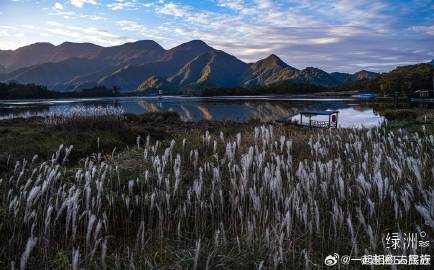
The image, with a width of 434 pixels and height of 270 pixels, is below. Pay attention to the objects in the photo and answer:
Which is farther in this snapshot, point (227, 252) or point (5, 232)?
point (5, 232)

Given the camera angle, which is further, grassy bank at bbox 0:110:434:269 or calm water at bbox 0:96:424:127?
calm water at bbox 0:96:424:127

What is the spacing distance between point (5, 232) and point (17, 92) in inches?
5033

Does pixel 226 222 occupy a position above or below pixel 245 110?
above

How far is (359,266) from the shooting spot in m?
4.05

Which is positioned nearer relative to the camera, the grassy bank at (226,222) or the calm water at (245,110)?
the grassy bank at (226,222)

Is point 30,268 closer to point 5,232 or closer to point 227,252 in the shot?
point 5,232

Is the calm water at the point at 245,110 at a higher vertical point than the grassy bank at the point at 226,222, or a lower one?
lower

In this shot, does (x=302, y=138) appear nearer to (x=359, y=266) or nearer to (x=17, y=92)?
(x=359, y=266)

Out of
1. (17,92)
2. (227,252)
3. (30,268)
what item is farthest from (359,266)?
(17,92)

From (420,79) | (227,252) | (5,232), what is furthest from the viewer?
(420,79)

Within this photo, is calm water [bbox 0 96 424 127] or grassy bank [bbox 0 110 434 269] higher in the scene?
grassy bank [bbox 0 110 434 269]

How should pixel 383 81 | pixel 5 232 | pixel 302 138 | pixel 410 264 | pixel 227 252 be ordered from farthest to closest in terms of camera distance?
pixel 383 81, pixel 302 138, pixel 5 232, pixel 227 252, pixel 410 264

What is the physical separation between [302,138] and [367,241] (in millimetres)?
8158

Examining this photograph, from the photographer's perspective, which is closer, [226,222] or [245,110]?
[226,222]
